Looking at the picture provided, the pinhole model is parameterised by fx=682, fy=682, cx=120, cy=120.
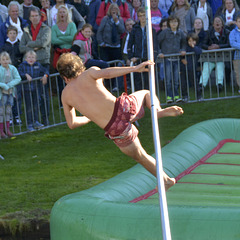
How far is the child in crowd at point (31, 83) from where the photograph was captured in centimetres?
1084

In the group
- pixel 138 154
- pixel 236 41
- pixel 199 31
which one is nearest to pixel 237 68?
pixel 236 41

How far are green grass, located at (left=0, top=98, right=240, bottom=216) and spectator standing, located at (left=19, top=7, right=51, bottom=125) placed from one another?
2.33ft

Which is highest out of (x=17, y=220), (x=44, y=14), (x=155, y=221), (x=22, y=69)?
(x=44, y=14)

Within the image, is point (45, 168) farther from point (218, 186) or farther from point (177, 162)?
point (218, 186)

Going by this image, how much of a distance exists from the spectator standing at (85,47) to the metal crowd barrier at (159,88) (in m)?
0.33

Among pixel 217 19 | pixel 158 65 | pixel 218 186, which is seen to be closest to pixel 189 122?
pixel 158 65

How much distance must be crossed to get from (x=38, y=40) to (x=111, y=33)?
1.71m

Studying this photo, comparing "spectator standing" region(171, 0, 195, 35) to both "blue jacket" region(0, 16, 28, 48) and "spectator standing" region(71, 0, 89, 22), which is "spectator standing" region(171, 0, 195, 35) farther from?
"blue jacket" region(0, 16, 28, 48)

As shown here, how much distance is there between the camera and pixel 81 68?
6051 millimetres

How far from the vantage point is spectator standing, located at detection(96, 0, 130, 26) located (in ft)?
42.7

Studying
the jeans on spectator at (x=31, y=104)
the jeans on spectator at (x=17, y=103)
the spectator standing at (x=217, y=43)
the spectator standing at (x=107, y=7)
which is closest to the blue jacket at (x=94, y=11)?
the spectator standing at (x=107, y=7)

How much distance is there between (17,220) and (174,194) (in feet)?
5.82

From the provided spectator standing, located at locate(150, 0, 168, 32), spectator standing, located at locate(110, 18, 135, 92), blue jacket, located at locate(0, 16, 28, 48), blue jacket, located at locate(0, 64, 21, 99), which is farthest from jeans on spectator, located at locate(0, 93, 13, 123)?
spectator standing, located at locate(150, 0, 168, 32)

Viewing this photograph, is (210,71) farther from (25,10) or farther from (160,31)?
(25,10)
